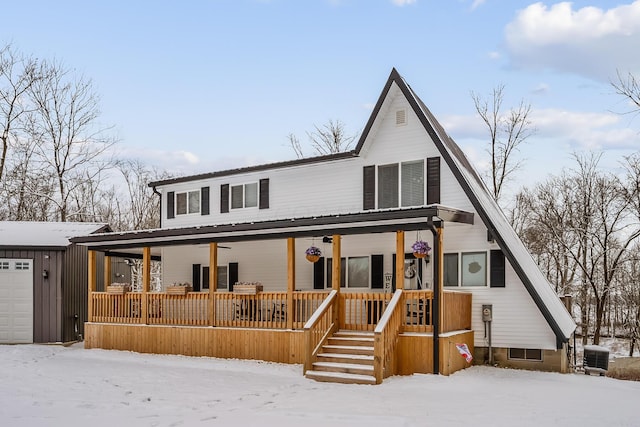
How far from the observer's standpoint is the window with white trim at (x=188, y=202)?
22.2m

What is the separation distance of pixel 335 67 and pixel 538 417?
14937 mm

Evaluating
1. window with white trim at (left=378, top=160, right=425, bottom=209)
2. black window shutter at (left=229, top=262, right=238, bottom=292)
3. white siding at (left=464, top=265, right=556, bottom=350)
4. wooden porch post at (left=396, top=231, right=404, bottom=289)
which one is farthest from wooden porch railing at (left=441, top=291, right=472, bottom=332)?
black window shutter at (left=229, top=262, right=238, bottom=292)

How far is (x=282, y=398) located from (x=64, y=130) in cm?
2952

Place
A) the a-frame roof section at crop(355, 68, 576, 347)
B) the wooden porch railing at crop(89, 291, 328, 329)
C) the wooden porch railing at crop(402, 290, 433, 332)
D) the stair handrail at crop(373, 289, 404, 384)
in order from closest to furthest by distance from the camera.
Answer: the stair handrail at crop(373, 289, 404, 384) < the wooden porch railing at crop(402, 290, 433, 332) < the a-frame roof section at crop(355, 68, 576, 347) < the wooden porch railing at crop(89, 291, 328, 329)

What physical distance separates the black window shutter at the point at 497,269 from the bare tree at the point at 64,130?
26449 millimetres

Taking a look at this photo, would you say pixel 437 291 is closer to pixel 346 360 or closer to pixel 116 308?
pixel 346 360

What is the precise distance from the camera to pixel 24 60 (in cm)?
3450

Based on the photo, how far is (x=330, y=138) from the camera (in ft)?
137

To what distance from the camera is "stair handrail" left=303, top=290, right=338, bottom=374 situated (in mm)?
13773

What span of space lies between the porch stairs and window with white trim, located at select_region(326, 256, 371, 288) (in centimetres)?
346

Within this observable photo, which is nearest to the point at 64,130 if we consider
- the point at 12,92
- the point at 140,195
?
the point at 12,92

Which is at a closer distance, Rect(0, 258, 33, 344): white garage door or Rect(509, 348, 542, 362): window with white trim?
Rect(509, 348, 542, 362): window with white trim

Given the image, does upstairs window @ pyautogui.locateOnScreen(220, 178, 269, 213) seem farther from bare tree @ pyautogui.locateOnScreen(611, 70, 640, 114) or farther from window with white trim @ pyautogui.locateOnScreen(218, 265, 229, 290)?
bare tree @ pyautogui.locateOnScreen(611, 70, 640, 114)

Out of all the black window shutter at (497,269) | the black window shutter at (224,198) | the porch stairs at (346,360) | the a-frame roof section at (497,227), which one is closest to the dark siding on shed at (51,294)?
the black window shutter at (224,198)
